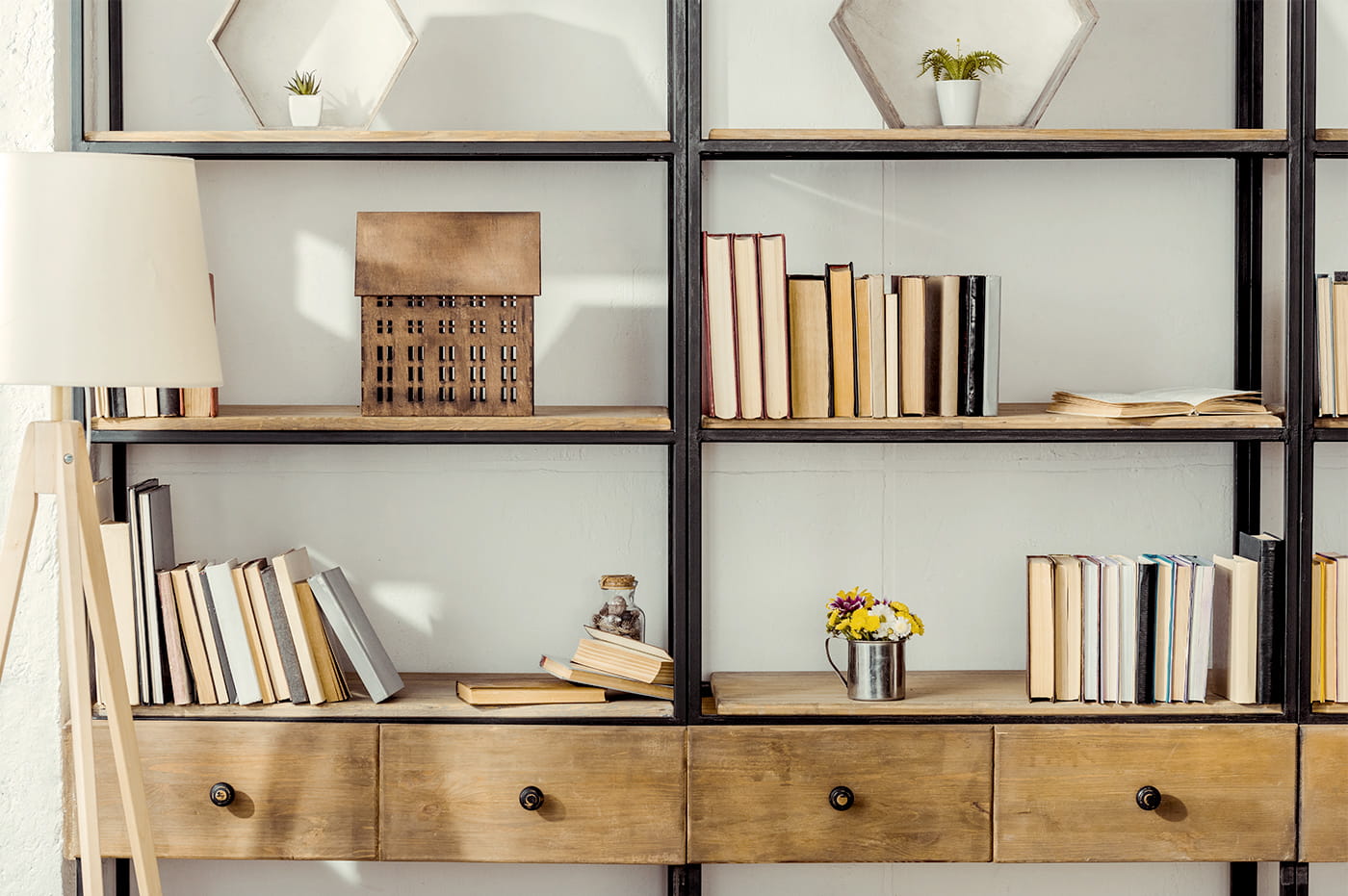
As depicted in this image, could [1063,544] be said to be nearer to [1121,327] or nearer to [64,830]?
[1121,327]

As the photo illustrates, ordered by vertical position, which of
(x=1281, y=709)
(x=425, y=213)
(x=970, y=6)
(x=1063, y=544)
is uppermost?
(x=970, y=6)

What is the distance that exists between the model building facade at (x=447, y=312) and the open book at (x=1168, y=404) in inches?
38.4

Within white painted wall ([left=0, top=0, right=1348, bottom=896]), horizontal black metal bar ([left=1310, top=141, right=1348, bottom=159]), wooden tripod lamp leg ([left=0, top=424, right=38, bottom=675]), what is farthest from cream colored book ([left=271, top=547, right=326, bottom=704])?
horizontal black metal bar ([left=1310, top=141, right=1348, bottom=159])

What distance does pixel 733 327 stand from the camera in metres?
1.96

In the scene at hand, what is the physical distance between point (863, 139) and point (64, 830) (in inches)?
71.3

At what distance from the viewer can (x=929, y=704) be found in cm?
200

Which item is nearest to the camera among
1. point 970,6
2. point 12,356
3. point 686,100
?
point 12,356

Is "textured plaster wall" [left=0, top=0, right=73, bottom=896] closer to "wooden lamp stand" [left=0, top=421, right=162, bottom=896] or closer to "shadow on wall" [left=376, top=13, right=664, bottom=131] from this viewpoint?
"wooden lamp stand" [left=0, top=421, right=162, bottom=896]

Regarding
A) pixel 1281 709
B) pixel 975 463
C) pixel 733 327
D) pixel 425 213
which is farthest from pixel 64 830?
pixel 1281 709

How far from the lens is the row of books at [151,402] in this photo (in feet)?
6.47

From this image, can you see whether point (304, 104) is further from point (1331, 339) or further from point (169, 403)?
point (1331, 339)

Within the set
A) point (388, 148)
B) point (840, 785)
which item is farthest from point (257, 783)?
point (388, 148)

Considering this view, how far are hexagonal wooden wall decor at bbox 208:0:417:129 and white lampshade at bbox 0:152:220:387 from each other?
0.49 meters

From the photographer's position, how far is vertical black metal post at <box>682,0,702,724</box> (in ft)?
6.31
